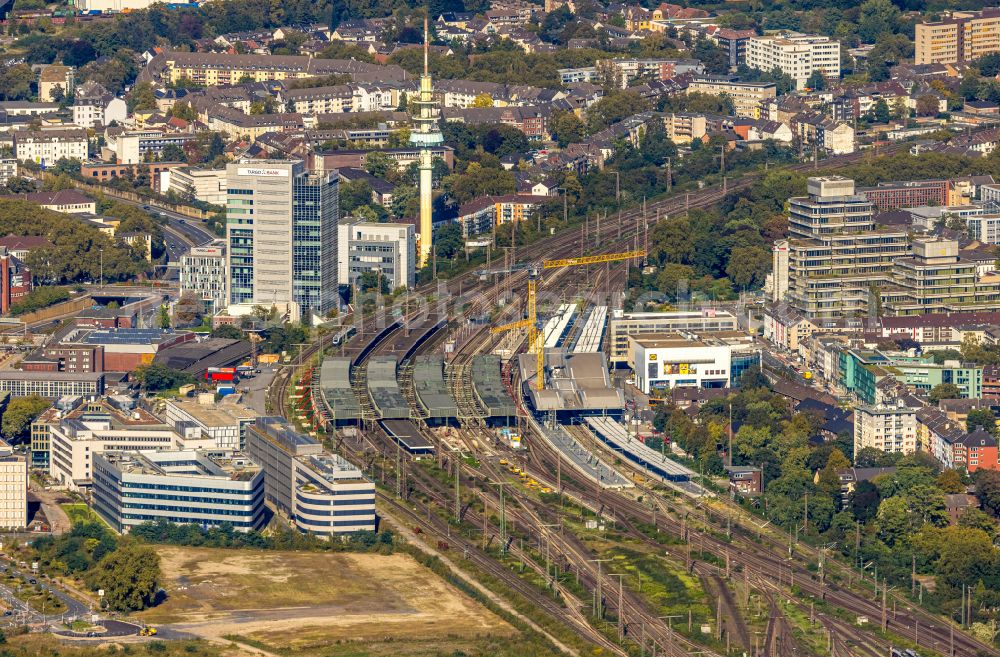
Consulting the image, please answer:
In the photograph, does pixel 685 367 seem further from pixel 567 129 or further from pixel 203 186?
pixel 567 129

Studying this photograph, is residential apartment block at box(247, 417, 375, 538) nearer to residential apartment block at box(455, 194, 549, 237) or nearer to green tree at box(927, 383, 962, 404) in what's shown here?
green tree at box(927, 383, 962, 404)

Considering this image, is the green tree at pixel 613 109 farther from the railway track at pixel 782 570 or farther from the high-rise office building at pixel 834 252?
the railway track at pixel 782 570

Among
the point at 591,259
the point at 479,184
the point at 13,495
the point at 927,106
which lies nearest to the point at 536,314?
the point at 591,259

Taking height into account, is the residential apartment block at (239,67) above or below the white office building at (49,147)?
above

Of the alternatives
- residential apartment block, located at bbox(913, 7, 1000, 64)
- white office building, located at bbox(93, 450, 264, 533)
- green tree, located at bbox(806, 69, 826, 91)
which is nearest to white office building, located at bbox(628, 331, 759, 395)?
white office building, located at bbox(93, 450, 264, 533)

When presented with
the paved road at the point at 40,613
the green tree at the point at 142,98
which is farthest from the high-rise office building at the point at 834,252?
the green tree at the point at 142,98

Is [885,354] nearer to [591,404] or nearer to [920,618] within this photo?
[591,404]
